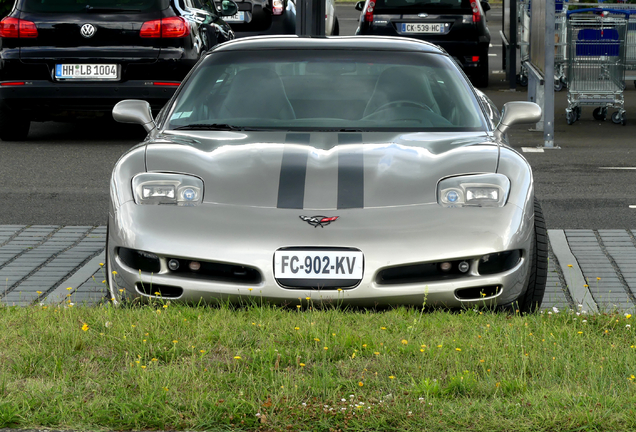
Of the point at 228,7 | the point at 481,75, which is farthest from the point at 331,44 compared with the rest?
the point at 481,75

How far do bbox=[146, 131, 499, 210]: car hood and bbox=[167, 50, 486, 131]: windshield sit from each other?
341 millimetres

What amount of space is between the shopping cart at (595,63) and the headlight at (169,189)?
351 inches

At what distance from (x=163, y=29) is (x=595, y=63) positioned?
5.44 m

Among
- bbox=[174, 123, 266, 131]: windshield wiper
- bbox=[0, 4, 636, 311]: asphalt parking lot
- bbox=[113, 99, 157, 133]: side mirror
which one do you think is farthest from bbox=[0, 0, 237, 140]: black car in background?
bbox=[174, 123, 266, 131]: windshield wiper

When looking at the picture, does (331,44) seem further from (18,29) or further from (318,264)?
(18,29)

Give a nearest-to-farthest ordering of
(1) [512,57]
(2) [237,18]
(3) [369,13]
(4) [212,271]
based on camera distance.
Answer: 1. (4) [212,271]
2. (3) [369,13]
3. (1) [512,57]
4. (2) [237,18]

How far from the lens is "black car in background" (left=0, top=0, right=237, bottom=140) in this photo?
10.3m

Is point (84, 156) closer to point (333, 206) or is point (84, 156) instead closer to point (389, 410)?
point (333, 206)

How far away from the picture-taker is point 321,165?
433cm

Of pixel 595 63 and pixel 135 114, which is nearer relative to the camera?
pixel 135 114

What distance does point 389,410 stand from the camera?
307 centimetres

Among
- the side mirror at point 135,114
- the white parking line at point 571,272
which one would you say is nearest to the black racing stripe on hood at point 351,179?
→ the white parking line at point 571,272

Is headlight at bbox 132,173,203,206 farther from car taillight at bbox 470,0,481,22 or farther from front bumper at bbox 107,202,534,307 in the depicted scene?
car taillight at bbox 470,0,481,22

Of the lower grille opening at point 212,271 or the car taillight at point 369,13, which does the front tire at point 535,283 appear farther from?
the car taillight at point 369,13
